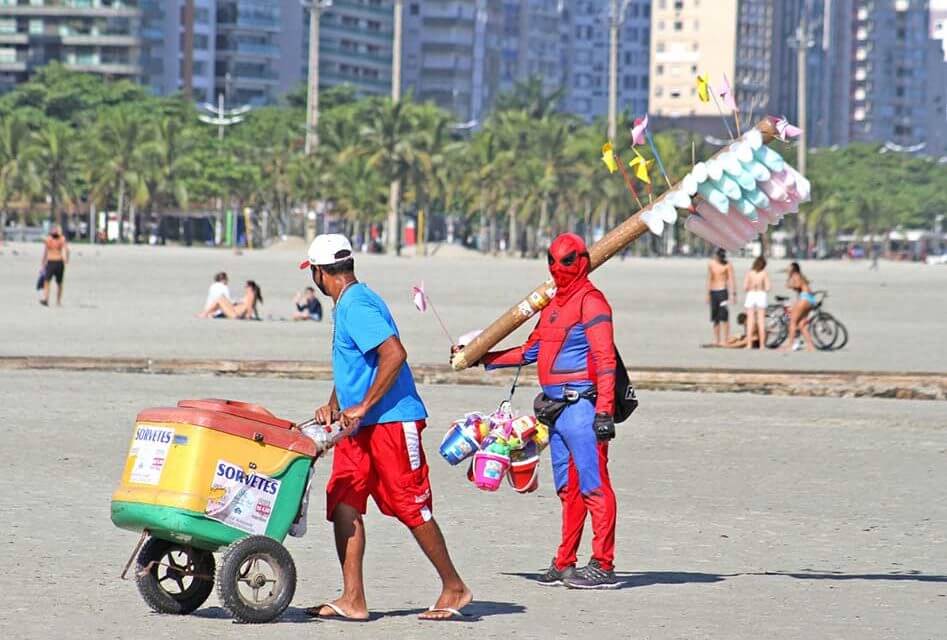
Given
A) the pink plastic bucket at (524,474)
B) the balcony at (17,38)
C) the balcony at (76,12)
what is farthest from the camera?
the balcony at (17,38)

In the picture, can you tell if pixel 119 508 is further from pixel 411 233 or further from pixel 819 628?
pixel 411 233

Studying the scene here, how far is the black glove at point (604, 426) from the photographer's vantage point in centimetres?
895

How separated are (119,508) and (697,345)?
2293 centimetres

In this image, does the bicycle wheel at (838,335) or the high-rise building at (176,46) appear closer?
the bicycle wheel at (838,335)

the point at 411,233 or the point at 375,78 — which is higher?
the point at 375,78

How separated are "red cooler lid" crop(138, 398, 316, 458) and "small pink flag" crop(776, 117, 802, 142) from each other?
2.43 m

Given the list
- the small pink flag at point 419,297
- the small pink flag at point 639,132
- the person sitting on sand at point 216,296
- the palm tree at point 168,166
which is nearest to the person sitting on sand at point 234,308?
the person sitting on sand at point 216,296

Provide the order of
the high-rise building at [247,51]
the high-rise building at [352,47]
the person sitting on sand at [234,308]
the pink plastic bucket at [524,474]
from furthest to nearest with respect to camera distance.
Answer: the high-rise building at [352,47], the high-rise building at [247,51], the person sitting on sand at [234,308], the pink plastic bucket at [524,474]

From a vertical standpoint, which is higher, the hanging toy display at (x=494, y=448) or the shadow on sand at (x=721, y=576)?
the hanging toy display at (x=494, y=448)

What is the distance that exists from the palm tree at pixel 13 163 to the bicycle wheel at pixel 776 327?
83.6 metres

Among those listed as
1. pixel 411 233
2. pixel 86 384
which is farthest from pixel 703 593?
pixel 411 233

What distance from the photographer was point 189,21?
17600cm

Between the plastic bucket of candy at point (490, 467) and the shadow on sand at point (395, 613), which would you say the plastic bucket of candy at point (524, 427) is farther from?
the shadow on sand at point (395, 613)

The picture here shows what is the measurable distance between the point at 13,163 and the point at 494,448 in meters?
107
